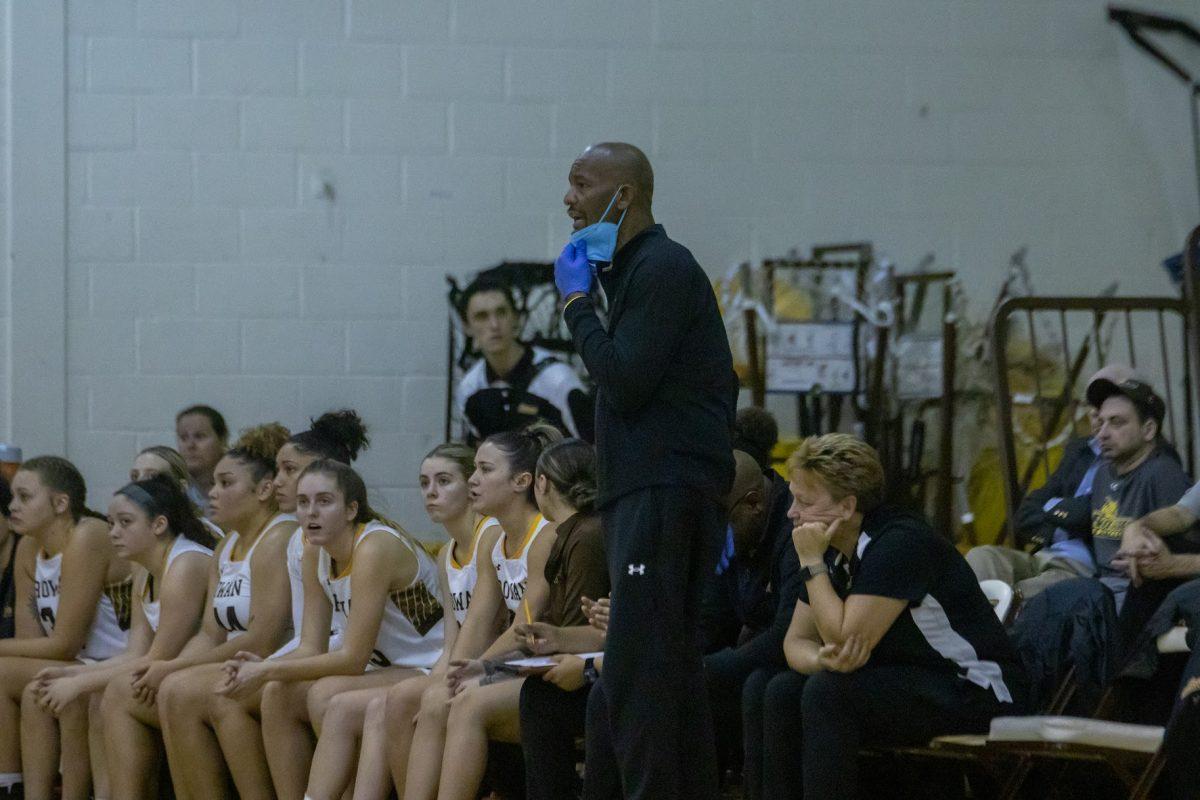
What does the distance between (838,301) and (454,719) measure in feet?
9.36

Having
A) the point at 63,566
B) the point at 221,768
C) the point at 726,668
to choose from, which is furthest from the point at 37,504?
the point at 726,668

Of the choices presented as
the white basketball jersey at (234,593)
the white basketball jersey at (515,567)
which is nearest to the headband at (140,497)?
the white basketball jersey at (234,593)

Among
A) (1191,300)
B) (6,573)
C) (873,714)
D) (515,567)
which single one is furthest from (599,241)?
(6,573)

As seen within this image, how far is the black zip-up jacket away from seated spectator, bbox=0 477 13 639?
2.76m

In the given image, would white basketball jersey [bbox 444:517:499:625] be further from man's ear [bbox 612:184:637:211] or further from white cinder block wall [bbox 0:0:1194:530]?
white cinder block wall [bbox 0:0:1194:530]

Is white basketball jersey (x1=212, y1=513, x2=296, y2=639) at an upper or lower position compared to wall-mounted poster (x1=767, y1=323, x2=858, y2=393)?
lower

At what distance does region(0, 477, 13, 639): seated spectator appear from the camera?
16.3 ft

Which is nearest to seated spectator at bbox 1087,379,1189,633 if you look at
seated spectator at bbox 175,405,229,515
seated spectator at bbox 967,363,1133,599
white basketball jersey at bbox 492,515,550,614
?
seated spectator at bbox 967,363,1133,599

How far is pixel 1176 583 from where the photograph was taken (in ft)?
11.5

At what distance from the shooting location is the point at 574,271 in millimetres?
2885

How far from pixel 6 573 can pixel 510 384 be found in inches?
67.7

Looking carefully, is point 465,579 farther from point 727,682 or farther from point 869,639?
point 869,639

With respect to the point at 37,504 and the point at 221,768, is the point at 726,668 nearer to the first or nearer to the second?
the point at 221,768

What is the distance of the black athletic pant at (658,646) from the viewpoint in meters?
2.83
